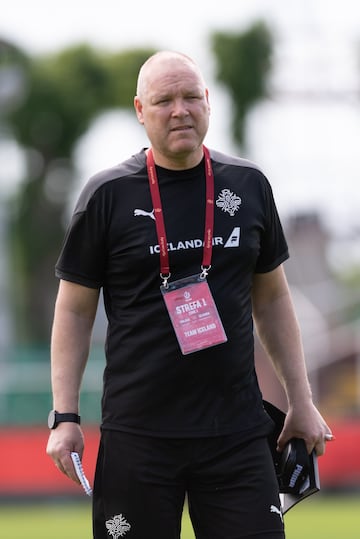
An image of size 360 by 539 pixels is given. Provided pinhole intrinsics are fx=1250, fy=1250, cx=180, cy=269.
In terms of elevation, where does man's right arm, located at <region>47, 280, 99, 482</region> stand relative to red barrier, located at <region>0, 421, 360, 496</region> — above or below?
above

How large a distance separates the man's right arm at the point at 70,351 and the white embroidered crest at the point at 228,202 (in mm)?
482

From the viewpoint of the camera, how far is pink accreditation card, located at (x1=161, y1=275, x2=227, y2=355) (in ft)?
12.4

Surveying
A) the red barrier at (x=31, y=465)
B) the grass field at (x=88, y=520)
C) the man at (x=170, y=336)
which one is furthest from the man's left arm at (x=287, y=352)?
the red barrier at (x=31, y=465)

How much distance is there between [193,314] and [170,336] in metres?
0.10

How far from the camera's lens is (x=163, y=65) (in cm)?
386

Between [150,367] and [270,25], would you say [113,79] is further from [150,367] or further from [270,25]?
[150,367]

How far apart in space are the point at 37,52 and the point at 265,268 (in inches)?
1014

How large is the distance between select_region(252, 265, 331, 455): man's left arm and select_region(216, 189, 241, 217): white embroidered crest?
11.4 inches

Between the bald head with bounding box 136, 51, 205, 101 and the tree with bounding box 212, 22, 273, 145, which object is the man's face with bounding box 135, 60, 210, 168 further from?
the tree with bounding box 212, 22, 273, 145

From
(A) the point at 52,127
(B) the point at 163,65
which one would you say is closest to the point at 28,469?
(B) the point at 163,65

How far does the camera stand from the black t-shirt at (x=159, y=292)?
3795 millimetres

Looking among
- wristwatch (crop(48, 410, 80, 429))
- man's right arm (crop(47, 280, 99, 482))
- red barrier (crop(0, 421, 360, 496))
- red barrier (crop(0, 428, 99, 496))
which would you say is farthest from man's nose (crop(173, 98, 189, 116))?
red barrier (crop(0, 428, 99, 496))

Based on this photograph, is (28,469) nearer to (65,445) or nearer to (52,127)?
(65,445)

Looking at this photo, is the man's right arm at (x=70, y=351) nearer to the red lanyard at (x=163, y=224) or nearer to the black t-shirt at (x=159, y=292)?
the black t-shirt at (x=159, y=292)
